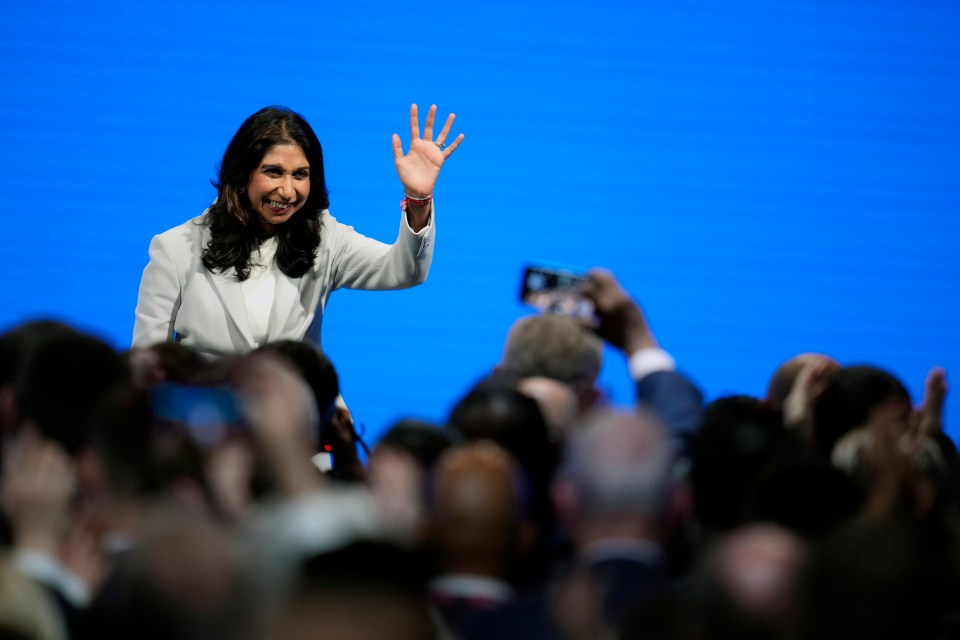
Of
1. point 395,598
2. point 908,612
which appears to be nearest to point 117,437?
point 395,598

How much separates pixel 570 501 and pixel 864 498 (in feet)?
1.26

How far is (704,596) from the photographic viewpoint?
126cm

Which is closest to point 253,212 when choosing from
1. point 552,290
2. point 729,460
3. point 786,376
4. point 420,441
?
point 552,290

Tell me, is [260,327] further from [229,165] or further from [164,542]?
[164,542]

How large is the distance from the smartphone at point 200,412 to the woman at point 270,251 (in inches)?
72.5

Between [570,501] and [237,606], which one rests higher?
[570,501]

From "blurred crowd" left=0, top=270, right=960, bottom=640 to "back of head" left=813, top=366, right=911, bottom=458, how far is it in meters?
0.03

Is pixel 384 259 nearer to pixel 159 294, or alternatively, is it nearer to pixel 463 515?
pixel 159 294

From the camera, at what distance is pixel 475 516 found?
58.6 inches

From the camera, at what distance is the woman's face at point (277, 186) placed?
139 inches

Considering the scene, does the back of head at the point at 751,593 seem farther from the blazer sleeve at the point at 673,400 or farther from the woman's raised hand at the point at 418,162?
the woman's raised hand at the point at 418,162

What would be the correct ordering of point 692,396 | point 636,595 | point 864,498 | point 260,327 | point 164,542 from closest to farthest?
point 164,542 < point 636,595 < point 864,498 < point 692,396 < point 260,327

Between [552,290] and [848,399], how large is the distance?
21.0 inches

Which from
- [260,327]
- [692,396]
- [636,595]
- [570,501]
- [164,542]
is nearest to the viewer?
[164,542]
